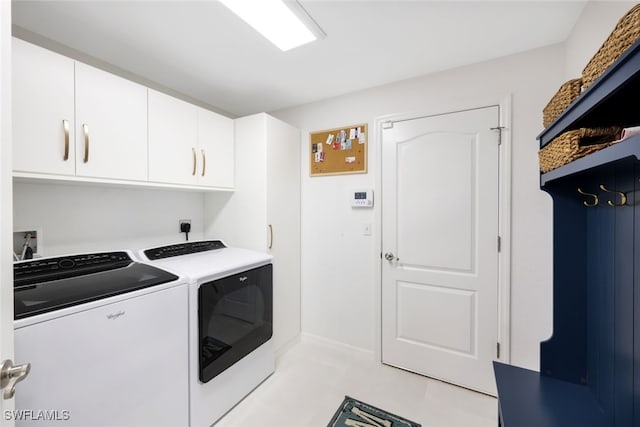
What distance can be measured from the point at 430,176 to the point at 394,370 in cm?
163

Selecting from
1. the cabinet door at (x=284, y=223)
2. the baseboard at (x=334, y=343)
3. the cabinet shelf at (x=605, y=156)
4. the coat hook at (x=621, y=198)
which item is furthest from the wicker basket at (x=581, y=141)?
the baseboard at (x=334, y=343)

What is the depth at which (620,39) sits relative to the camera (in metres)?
0.65

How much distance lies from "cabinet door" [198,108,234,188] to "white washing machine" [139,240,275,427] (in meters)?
0.58

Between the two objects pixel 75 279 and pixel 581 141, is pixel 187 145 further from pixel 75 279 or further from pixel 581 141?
pixel 581 141

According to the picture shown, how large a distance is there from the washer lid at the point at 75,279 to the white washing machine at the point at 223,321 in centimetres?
15

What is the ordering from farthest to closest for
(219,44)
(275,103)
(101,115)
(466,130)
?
(275,103), (466,130), (219,44), (101,115)

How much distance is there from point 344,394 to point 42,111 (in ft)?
8.11

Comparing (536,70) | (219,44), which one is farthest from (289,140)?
(536,70)

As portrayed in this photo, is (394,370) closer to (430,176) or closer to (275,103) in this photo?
(430,176)

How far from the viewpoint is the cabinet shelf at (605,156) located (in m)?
0.53

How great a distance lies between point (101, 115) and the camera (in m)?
1.51

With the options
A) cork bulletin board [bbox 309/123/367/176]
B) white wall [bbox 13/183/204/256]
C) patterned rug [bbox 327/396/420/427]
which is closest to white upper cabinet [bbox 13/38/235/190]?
white wall [bbox 13/183/204/256]

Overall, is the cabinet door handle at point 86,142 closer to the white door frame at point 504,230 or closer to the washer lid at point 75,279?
the washer lid at point 75,279

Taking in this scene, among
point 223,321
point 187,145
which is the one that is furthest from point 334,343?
point 187,145
